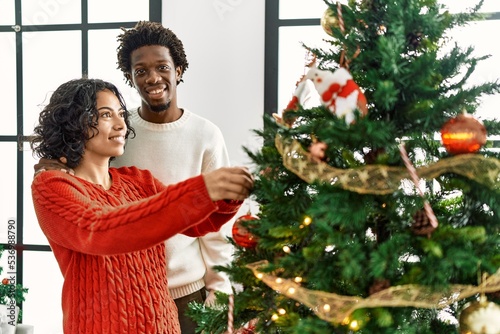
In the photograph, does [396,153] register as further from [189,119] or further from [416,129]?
[189,119]

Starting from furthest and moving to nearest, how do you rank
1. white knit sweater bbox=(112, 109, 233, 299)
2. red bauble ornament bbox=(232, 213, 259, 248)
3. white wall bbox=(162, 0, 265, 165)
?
white wall bbox=(162, 0, 265, 165) < white knit sweater bbox=(112, 109, 233, 299) < red bauble ornament bbox=(232, 213, 259, 248)

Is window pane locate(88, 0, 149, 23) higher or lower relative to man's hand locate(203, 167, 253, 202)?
higher

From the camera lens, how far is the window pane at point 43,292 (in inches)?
121

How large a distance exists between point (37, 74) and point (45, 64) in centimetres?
7

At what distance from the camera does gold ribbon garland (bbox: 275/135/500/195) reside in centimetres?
90

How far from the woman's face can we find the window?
1.34 meters

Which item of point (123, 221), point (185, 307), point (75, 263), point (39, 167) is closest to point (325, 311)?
point (123, 221)

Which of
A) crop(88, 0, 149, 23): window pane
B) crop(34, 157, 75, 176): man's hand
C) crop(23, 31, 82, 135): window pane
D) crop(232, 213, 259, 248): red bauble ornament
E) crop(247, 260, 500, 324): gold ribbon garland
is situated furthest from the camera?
crop(23, 31, 82, 135): window pane

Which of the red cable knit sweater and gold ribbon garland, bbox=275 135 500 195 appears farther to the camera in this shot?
the red cable knit sweater

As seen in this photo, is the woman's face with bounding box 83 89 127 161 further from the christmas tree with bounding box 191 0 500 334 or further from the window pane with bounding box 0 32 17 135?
the window pane with bounding box 0 32 17 135

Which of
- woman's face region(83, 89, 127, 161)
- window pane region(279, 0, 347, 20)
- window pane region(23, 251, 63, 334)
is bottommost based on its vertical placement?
window pane region(23, 251, 63, 334)

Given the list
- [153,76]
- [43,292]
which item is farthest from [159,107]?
[43,292]

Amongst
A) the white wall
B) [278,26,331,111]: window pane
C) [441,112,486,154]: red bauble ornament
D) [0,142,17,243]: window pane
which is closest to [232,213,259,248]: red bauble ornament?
[441,112,486,154]: red bauble ornament

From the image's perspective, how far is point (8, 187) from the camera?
10.1 ft
